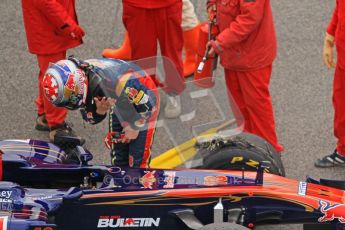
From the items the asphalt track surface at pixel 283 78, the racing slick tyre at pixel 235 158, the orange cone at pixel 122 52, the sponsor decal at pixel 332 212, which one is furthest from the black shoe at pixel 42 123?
the sponsor decal at pixel 332 212

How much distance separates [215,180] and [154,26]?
217cm

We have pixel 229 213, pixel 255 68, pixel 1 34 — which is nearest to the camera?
pixel 229 213

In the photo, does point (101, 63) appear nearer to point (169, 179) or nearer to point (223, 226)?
point (169, 179)

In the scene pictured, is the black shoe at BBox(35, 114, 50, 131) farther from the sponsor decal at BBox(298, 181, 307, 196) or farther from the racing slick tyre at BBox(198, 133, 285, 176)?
the sponsor decal at BBox(298, 181, 307, 196)

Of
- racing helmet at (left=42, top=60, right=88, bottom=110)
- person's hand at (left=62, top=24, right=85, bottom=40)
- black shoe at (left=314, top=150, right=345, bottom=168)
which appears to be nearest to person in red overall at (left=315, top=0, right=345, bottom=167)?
black shoe at (left=314, top=150, right=345, bottom=168)

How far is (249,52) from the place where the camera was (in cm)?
642

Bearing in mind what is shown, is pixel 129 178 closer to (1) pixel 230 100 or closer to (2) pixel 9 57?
(1) pixel 230 100

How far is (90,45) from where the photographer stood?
845cm

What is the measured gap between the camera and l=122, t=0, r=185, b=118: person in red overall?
23.3 feet

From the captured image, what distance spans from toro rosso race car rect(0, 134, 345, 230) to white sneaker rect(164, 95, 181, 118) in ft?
1.14

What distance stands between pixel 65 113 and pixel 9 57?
1.40m

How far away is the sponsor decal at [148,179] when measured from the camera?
5.35m

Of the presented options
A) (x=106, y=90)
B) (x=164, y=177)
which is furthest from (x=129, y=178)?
(x=106, y=90)

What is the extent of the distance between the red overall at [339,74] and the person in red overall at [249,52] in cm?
46
